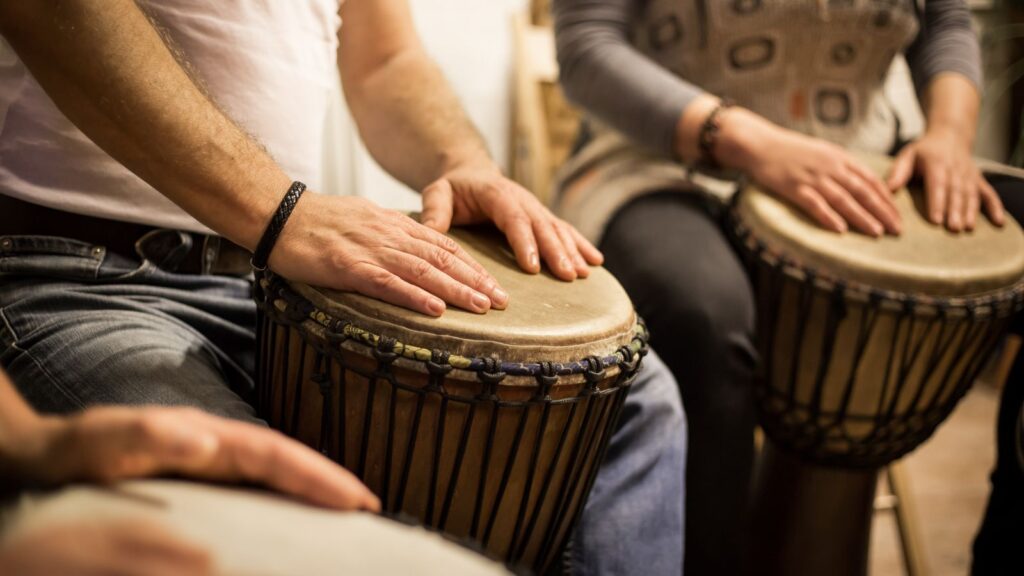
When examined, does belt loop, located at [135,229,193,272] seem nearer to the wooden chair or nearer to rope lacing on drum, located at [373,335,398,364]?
rope lacing on drum, located at [373,335,398,364]

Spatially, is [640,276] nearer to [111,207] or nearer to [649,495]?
[649,495]

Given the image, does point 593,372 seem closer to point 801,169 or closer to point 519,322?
point 519,322

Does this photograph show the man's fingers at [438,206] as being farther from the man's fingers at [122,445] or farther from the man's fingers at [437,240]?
the man's fingers at [122,445]

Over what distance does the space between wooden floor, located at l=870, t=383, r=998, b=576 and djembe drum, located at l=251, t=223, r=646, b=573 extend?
1081mm

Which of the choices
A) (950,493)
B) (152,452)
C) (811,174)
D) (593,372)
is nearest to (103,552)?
(152,452)

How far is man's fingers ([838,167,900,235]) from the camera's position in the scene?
1132 mm

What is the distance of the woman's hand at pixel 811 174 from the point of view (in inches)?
44.6

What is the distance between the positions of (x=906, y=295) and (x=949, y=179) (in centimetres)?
33

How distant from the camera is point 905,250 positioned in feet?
3.56

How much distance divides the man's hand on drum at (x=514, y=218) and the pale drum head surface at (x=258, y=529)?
1.56 ft

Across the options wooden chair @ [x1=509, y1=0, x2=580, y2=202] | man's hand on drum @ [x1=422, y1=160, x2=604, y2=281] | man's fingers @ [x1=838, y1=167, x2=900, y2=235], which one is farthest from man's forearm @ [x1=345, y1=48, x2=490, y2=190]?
wooden chair @ [x1=509, y1=0, x2=580, y2=202]

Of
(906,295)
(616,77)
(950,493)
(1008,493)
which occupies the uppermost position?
(616,77)

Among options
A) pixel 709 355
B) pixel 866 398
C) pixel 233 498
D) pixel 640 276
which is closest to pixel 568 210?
pixel 640 276

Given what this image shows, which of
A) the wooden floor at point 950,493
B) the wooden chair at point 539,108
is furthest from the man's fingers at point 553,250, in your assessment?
the wooden chair at point 539,108
